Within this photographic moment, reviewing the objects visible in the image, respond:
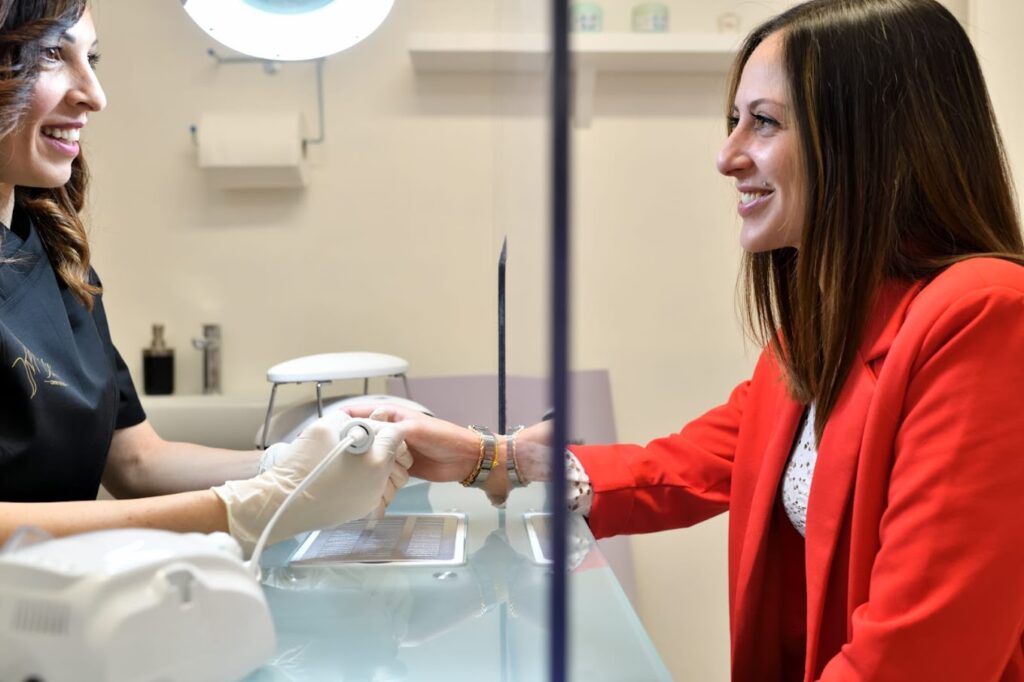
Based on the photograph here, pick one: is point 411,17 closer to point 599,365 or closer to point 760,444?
point 599,365

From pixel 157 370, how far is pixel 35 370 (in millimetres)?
1101

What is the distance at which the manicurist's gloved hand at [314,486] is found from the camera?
2.31 ft

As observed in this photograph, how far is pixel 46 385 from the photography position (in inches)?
33.8

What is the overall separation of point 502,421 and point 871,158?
0.46 metres

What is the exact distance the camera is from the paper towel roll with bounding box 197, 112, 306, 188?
1.83 m

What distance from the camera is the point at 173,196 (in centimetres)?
192

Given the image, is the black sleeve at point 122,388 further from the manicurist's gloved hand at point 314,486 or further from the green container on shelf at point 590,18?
the green container on shelf at point 590,18

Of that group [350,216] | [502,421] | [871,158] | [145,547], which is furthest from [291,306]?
[145,547]

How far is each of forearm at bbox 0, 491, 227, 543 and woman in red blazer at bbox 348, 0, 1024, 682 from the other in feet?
0.80

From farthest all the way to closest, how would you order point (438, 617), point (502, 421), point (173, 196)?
point (173, 196) → point (502, 421) → point (438, 617)

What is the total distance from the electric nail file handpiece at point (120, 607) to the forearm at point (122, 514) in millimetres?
40

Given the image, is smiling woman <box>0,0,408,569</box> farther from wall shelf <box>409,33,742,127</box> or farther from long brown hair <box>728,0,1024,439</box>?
wall shelf <box>409,33,742,127</box>

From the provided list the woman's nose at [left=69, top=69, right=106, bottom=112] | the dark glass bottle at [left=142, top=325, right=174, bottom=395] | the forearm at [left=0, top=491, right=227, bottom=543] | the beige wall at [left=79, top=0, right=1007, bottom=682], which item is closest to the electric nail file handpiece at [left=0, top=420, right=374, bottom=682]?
the forearm at [left=0, top=491, right=227, bottom=543]

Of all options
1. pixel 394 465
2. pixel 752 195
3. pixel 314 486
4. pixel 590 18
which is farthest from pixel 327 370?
pixel 590 18
